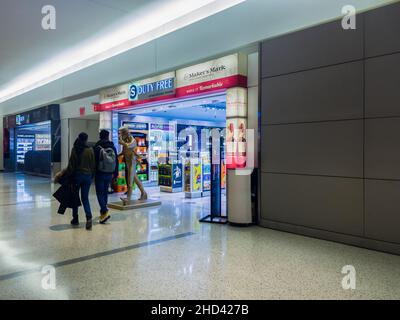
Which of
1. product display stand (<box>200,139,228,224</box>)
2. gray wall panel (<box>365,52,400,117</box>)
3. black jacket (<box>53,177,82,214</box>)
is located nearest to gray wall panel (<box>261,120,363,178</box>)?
gray wall panel (<box>365,52,400,117</box>)

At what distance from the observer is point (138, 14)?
19.1 feet

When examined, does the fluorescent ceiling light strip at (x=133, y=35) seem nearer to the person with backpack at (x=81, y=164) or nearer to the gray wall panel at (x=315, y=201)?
the person with backpack at (x=81, y=164)

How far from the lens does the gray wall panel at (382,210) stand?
366 cm

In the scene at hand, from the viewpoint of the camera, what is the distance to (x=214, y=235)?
14.7 feet

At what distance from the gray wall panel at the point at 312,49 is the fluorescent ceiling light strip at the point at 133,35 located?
1.19 m

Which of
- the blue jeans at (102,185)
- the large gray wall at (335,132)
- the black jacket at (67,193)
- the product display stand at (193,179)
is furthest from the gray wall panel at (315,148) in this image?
the product display stand at (193,179)

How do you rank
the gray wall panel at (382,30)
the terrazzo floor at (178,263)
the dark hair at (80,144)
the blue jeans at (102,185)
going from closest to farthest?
the terrazzo floor at (178,263) < the gray wall panel at (382,30) < the dark hair at (80,144) < the blue jeans at (102,185)

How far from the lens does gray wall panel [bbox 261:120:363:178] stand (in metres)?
4.01

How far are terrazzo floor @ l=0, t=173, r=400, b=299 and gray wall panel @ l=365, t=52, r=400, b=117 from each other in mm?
1669

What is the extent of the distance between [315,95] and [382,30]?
41.1 inches

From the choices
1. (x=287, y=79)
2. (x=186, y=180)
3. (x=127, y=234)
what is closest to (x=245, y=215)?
(x=127, y=234)

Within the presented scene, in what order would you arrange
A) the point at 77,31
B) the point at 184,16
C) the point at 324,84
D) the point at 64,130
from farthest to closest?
the point at 64,130 → the point at 77,31 → the point at 184,16 → the point at 324,84

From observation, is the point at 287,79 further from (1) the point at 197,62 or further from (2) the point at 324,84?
(1) the point at 197,62

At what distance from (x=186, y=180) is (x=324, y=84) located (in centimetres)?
462
